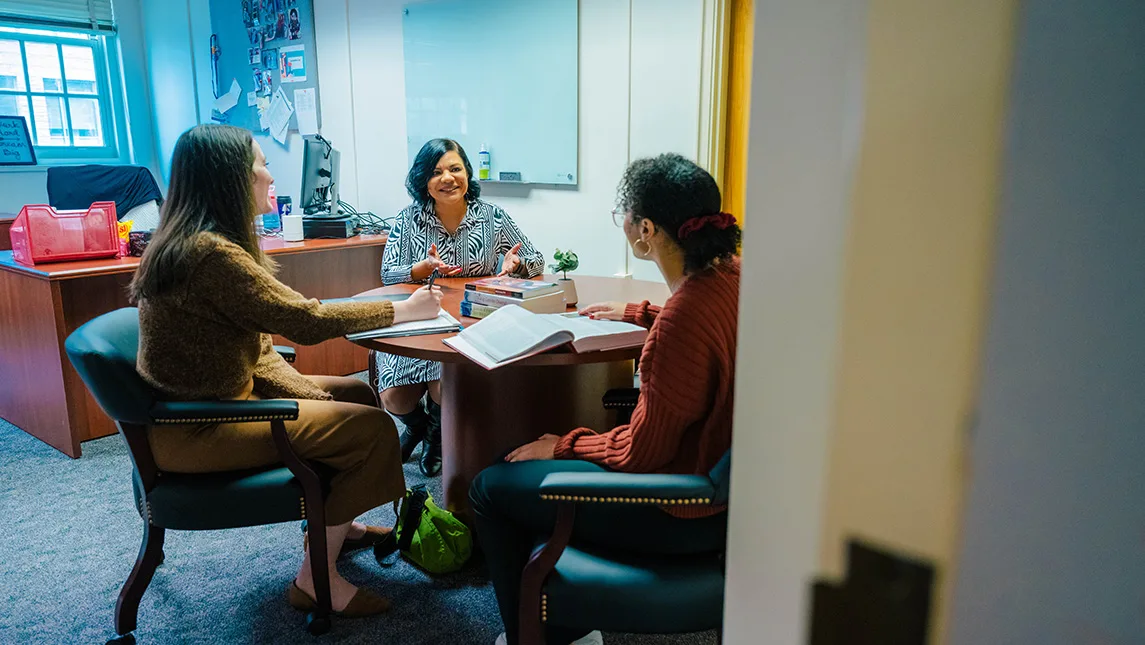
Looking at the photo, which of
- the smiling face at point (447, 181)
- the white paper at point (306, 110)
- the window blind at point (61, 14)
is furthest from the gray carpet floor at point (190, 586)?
the window blind at point (61, 14)

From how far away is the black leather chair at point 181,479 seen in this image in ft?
5.04

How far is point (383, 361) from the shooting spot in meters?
2.71

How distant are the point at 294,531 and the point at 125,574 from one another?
17.2 inches

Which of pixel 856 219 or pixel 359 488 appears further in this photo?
pixel 359 488

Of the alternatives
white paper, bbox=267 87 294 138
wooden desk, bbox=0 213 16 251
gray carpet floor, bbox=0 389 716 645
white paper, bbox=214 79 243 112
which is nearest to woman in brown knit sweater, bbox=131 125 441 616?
gray carpet floor, bbox=0 389 716 645

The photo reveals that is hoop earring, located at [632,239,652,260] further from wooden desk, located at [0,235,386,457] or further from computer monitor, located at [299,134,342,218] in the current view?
computer monitor, located at [299,134,342,218]

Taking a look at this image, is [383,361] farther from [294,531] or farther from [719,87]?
[719,87]

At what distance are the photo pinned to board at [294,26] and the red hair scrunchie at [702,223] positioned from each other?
410cm

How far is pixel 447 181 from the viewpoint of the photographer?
274 cm

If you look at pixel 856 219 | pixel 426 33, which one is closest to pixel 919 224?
pixel 856 219

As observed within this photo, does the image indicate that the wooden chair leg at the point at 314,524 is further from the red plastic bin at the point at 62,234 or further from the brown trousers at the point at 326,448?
the red plastic bin at the point at 62,234

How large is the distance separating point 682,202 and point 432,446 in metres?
1.64

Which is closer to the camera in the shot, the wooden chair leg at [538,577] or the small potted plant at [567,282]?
the wooden chair leg at [538,577]

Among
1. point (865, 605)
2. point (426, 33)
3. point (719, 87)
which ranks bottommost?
point (865, 605)
